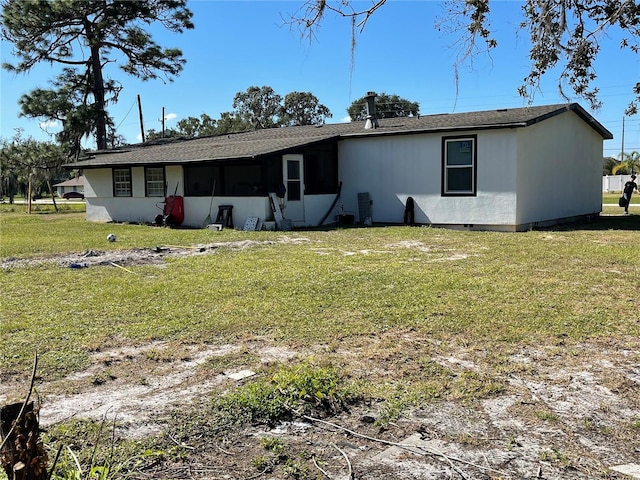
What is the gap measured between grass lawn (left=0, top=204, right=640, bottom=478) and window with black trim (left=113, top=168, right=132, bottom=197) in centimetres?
927

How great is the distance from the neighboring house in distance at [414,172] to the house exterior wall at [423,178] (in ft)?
0.09

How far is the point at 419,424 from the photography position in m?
3.22

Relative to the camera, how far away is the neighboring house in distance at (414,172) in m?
14.9

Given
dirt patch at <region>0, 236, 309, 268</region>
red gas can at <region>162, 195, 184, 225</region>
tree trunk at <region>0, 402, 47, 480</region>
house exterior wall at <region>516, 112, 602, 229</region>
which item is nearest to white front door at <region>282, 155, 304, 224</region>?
red gas can at <region>162, 195, 184, 225</region>

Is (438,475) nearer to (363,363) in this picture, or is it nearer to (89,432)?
(363,363)

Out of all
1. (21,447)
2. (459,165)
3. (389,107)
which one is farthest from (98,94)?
(389,107)

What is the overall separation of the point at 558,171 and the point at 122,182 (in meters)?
14.6

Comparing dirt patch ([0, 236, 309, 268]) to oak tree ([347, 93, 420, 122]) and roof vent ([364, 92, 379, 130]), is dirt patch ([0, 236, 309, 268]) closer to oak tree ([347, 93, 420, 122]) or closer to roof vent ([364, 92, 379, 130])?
roof vent ([364, 92, 379, 130])

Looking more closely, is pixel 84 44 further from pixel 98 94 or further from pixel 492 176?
pixel 492 176

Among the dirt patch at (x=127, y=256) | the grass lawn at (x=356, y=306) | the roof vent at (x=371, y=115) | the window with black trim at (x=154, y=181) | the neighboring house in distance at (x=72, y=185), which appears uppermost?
the roof vent at (x=371, y=115)

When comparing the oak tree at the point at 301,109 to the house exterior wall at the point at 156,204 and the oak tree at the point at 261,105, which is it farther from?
the house exterior wall at the point at 156,204

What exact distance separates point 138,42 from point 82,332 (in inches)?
1048

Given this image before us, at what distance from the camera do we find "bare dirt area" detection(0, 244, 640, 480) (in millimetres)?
2742

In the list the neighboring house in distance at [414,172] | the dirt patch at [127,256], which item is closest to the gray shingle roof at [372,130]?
the neighboring house in distance at [414,172]
